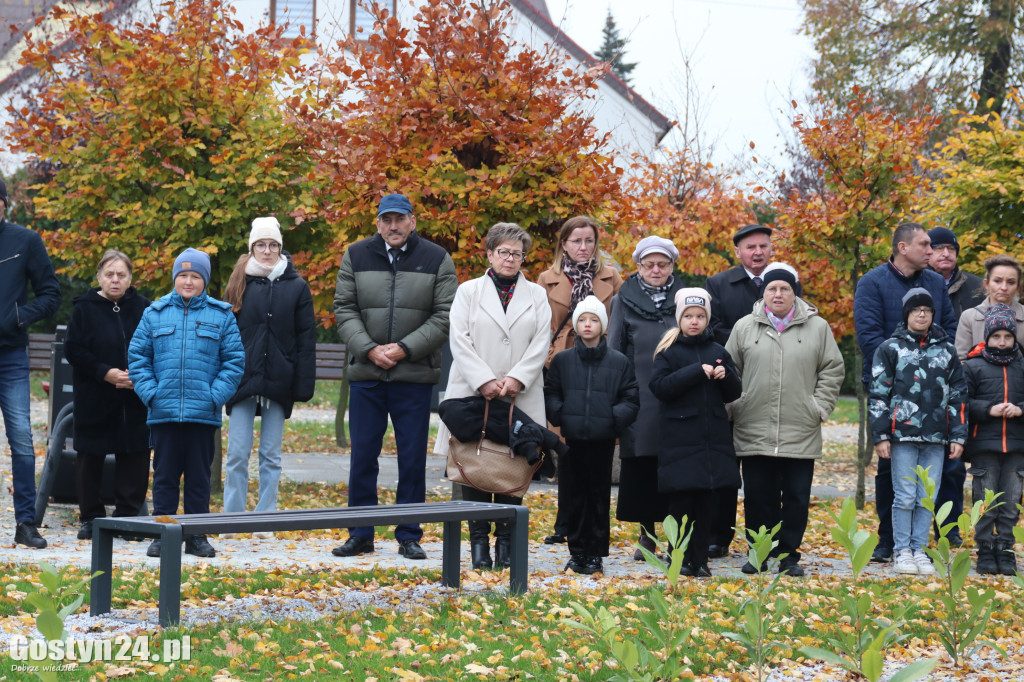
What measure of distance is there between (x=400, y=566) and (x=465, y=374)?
1.26 meters

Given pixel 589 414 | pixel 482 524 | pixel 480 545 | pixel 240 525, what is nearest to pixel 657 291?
pixel 589 414

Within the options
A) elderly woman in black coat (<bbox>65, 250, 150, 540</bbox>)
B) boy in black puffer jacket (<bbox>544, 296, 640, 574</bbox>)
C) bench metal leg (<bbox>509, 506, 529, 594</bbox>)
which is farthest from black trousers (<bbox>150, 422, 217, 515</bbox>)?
boy in black puffer jacket (<bbox>544, 296, 640, 574</bbox>)

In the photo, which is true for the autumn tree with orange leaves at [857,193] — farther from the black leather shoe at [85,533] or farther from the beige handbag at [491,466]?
the black leather shoe at [85,533]

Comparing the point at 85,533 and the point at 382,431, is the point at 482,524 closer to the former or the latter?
the point at 382,431

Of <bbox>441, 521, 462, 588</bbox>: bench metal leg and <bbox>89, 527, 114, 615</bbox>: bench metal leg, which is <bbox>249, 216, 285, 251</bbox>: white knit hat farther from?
<bbox>89, 527, 114, 615</bbox>: bench metal leg

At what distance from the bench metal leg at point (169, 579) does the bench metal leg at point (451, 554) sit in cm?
157

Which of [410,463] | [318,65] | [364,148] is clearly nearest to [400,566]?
[410,463]

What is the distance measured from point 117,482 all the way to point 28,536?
82 centimetres

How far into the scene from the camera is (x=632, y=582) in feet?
21.2

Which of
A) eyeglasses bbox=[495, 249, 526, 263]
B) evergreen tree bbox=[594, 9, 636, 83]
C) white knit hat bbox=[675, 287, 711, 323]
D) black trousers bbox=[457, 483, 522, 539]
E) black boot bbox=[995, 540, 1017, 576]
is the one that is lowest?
black boot bbox=[995, 540, 1017, 576]

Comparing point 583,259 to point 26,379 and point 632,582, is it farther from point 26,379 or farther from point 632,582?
point 26,379

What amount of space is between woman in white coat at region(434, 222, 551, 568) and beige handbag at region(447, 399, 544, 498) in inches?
6.8

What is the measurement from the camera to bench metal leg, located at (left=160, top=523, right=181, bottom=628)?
4.82m

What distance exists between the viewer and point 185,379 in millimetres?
6891
